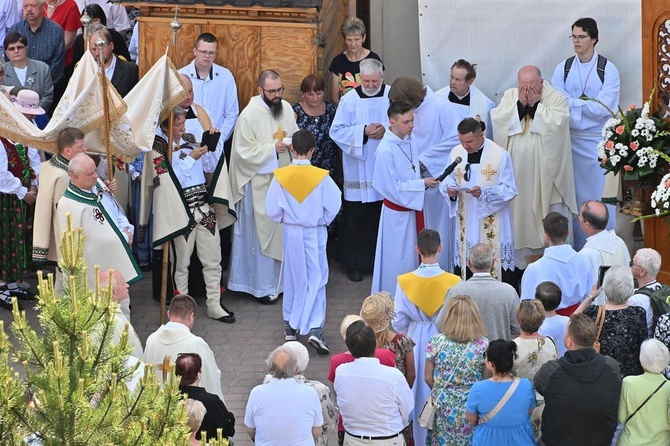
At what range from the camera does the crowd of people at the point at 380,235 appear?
780cm

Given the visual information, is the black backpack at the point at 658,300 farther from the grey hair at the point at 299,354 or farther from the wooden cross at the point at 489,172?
the wooden cross at the point at 489,172

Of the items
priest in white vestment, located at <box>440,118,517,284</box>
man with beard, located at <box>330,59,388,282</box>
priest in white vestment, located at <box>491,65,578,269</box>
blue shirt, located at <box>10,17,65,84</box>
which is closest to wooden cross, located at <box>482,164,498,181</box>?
priest in white vestment, located at <box>440,118,517,284</box>

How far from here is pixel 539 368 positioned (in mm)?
8039

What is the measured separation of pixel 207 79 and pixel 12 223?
7.37 feet

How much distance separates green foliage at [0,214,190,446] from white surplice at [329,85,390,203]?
743 centimetres

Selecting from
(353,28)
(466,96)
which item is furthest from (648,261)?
(353,28)

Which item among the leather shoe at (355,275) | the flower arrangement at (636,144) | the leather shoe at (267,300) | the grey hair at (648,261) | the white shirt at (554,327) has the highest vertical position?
the flower arrangement at (636,144)

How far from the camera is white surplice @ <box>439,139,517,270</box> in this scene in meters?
11.3

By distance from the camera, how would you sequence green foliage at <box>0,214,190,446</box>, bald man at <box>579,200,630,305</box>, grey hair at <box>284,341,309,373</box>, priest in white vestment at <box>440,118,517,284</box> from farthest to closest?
priest in white vestment at <box>440,118,517,284</box> < bald man at <box>579,200,630,305</box> < grey hair at <box>284,341,309,373</box> < green foliage at <box>0,214,190,446</box>

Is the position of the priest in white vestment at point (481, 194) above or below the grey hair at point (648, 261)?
above

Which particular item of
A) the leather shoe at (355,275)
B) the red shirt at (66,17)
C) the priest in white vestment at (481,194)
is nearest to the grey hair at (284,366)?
the priest in white vestment at (481,194)

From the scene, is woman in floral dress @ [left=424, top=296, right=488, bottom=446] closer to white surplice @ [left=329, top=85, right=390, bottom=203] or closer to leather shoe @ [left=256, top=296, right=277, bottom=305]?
leather shoe @ [left=256, top=296, right=277, bottom=305]

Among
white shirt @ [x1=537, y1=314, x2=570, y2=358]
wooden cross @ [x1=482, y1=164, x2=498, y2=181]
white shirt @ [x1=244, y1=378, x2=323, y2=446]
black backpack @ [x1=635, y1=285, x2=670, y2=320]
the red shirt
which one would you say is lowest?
white shirt @ [x1=244, y1=378, x2=323, y2=446]

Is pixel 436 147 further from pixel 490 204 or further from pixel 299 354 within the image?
pixel 299 354
